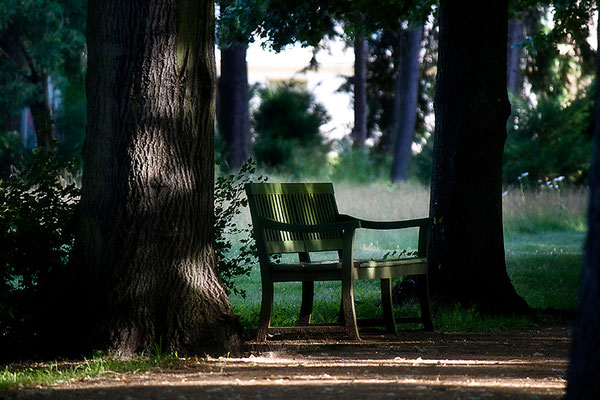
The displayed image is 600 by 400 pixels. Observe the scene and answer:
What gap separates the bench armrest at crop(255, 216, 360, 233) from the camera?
5.62m

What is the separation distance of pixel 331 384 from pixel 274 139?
74.0ft

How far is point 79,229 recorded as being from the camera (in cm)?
521

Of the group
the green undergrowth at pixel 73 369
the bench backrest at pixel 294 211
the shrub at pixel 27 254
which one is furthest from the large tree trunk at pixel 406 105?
the green undergrowth at pixel 73 369

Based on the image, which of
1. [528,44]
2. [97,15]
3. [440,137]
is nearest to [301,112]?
[528,44]

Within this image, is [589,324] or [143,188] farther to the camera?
[143,188]

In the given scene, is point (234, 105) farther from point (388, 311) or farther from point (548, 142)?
point (388, 311)

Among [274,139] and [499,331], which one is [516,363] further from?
[274,139]

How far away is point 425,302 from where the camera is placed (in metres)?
6.61

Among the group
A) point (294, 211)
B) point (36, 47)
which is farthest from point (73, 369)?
point (36, 47)

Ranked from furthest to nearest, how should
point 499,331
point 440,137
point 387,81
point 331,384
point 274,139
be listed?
1. point 387,81
2. point 274,139
3. point 440,137
4. point 499,331
5. point 331,384

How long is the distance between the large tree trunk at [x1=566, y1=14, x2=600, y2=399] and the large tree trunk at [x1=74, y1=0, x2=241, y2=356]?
9.54ft

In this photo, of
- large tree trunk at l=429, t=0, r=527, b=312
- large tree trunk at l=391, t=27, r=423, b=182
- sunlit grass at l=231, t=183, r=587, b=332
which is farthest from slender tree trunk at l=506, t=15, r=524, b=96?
large tree trunk at l=429, t=0, r=527, b=312

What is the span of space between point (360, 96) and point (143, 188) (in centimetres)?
2434

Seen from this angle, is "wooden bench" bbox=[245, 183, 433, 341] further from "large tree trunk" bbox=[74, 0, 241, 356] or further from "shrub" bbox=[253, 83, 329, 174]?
"shrub" bbox=[253, 83, 329, 174]
